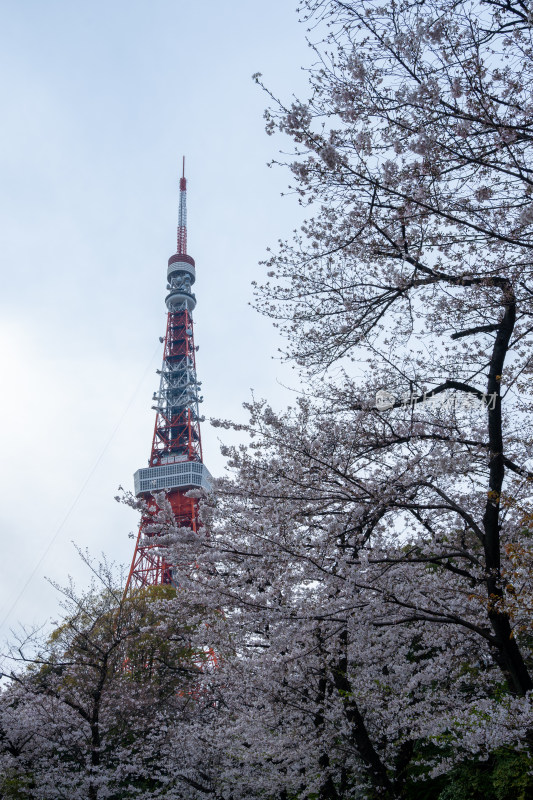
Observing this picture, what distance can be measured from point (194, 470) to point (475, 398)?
1364 inches

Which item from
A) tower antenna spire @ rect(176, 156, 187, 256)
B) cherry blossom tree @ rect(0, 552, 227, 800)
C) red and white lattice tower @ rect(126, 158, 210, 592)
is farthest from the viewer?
tower antenna spire @ rect(176, 156, 187, 256)

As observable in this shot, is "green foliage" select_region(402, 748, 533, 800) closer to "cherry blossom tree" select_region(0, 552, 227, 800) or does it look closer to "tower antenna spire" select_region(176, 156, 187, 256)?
"cherry blossom tree" select_region(0, 552, 227, 800)

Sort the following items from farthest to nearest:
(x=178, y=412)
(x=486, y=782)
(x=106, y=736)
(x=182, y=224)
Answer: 1. (x=182, y=224)
2. (x=178, y=412)
3. (x=106, y=736)
4. (x=486, y=782)

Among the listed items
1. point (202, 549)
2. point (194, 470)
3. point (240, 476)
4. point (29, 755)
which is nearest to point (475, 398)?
point (240, 476)

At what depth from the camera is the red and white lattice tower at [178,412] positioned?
35.9 m

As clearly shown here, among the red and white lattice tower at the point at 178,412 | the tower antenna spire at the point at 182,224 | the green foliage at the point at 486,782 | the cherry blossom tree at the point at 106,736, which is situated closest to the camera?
the green foliage at the point at 486,782

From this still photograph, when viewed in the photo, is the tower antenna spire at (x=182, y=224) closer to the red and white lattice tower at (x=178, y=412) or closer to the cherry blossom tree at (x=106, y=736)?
the red and white lattice tower at (x=178, y=412)

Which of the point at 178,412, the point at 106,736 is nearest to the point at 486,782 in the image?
the point at 106,736

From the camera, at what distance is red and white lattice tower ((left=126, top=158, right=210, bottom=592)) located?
35.9 metres

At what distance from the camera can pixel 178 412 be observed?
44.7 m

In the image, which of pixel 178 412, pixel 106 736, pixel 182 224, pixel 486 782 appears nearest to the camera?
pixel 486 782

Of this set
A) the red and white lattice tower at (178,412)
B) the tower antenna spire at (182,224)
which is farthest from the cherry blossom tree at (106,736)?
the tower antenna spire at (182,224)

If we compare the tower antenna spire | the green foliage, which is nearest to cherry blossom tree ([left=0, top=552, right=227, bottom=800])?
the green foliage

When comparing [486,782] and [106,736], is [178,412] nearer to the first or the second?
[106,736]
